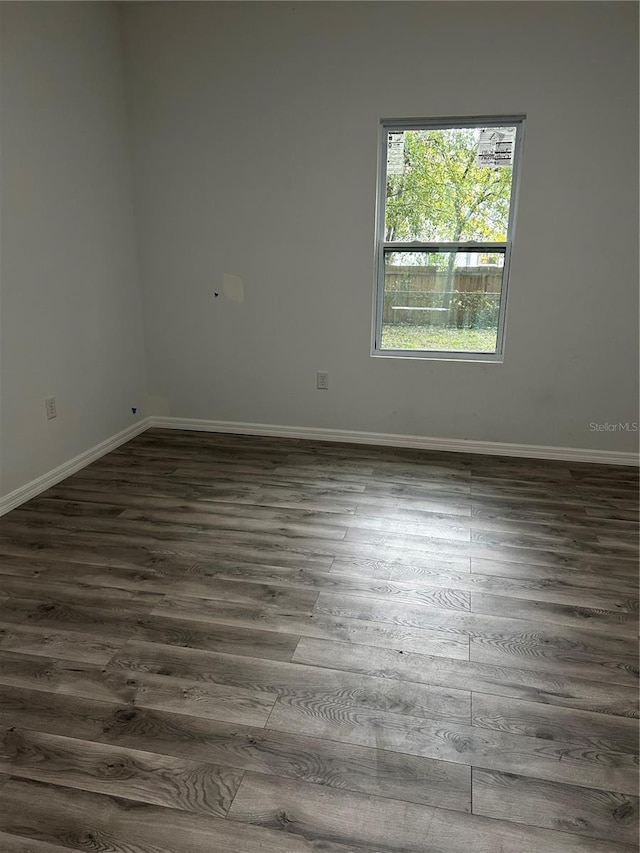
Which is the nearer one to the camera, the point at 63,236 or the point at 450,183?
the point at 63,236

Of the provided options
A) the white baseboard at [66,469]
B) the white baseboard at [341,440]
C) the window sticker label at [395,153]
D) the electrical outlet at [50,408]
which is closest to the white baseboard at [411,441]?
the white baseboard at [341,440]

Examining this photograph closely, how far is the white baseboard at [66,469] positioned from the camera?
3.03 meters

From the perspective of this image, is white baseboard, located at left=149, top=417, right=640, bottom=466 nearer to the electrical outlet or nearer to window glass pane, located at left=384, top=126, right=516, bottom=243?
the electrical outlet

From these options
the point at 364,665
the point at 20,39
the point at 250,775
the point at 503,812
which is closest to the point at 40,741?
the point at 250,775

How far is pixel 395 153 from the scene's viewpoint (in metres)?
3.63

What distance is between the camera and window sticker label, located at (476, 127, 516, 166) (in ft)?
11.3

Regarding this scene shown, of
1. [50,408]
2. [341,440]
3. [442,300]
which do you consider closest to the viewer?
[50,408]

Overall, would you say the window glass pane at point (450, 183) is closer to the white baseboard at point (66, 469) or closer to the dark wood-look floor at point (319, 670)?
the dark wood-look floor at point (319, 670)

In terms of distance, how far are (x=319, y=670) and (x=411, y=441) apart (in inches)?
91.4

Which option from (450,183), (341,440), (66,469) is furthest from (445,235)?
(66,469)

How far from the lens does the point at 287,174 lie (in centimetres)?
373

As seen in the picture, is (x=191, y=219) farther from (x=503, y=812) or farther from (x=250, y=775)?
(x=503, y=812)

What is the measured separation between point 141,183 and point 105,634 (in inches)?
121

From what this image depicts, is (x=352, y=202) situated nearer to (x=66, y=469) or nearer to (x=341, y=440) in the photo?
(x=341, y=440)
